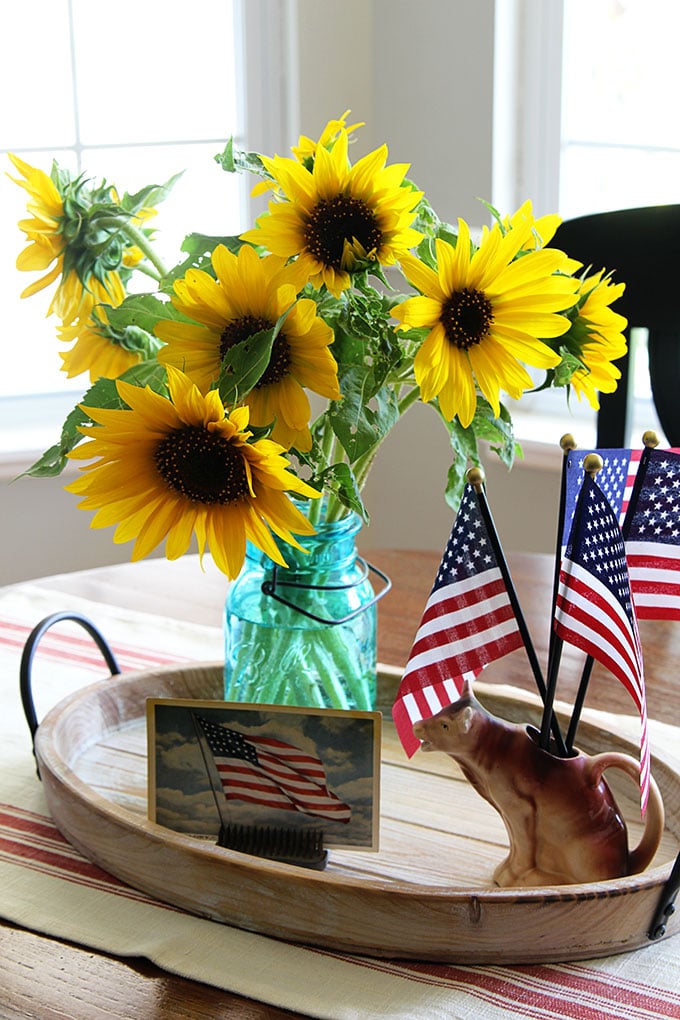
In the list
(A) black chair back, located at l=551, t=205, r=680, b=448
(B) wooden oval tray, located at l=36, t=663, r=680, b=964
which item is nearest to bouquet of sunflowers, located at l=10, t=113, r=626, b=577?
(B) wooden oval tray, located at l=36, t=663, r=680, b=964

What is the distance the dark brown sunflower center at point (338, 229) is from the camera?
0.68 metres

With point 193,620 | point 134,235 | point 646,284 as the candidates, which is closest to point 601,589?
point 134,235

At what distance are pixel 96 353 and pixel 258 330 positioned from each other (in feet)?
0.59

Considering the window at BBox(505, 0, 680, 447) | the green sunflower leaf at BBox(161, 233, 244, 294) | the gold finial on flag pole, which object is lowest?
the gold finial on flag pole

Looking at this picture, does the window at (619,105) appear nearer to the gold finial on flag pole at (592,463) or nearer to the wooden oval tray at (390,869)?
the wooden oval tray at (390,869)

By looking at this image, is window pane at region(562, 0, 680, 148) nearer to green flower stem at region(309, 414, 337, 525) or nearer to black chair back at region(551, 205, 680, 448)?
black chair back at region(551, 205, 680, 448)

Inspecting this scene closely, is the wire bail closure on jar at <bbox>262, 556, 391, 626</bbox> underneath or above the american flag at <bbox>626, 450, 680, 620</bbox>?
underneath

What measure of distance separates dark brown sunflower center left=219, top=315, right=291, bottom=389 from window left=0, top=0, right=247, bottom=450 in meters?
1.71

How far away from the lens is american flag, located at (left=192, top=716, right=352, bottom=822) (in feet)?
2.52

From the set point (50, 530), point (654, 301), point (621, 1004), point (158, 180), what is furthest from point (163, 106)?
point (621, 1004)

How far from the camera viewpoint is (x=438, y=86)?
229cm

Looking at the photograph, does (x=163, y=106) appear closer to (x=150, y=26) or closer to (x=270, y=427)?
(x=150, y=26)

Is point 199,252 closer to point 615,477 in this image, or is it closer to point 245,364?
point 245,364

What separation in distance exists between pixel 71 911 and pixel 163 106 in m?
2.00
